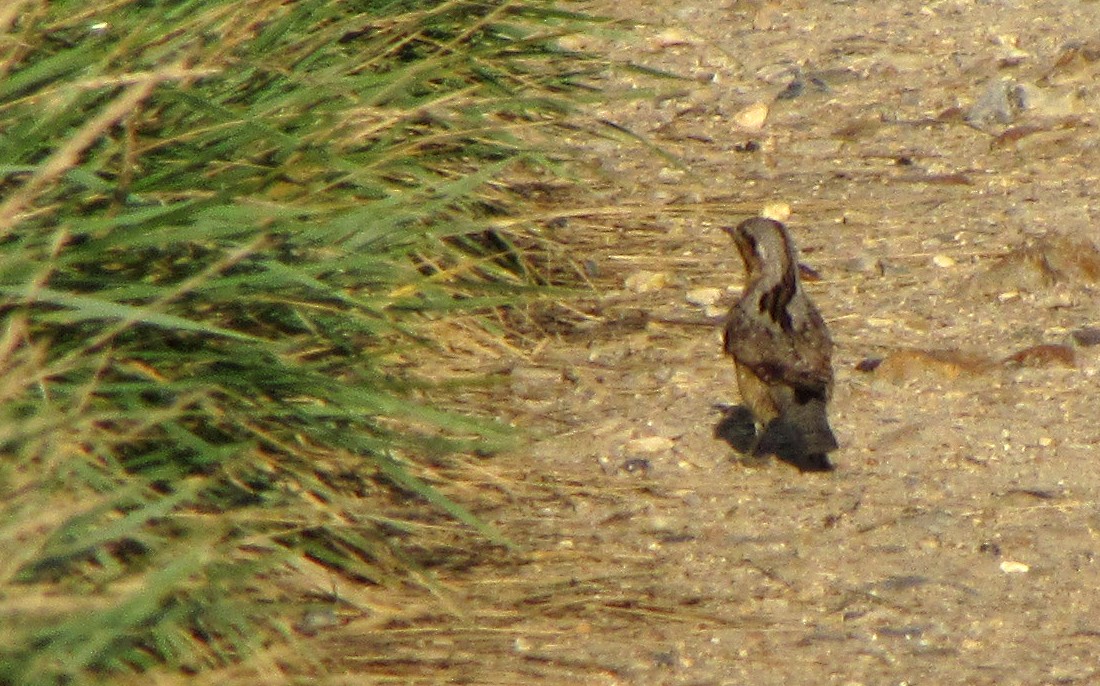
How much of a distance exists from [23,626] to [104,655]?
7.5 inches

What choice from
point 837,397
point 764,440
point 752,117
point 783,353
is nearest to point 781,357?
point 783,353

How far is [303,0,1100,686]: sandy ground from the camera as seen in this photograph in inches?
158

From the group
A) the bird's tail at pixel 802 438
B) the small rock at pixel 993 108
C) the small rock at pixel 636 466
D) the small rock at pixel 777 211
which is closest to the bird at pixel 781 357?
the bird's tail at pixel 802 438

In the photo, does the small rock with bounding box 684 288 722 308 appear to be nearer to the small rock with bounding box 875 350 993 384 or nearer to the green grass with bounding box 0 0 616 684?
the small rock with bounding box 875 350 993 384

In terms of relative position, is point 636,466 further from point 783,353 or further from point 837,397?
point 837,397

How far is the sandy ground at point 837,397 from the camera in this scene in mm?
4020

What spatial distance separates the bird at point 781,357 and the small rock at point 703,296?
0.49 meters

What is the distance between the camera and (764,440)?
5.18 meters

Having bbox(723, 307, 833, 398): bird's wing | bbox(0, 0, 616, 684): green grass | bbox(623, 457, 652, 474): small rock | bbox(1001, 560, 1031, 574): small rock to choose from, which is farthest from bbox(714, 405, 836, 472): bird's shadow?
bbox(0, 0, 616, 684): green grass

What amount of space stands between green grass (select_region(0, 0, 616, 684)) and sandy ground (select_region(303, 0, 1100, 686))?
0.97ft

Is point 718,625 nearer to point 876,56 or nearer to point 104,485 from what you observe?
point 104,485

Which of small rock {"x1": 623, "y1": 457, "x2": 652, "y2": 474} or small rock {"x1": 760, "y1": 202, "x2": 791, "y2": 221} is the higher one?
small rock {"x1": 623, "y1": 457, "x2": 652, "y2": 474}

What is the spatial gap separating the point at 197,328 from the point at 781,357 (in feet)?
7.06

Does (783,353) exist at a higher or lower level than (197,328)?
lower
